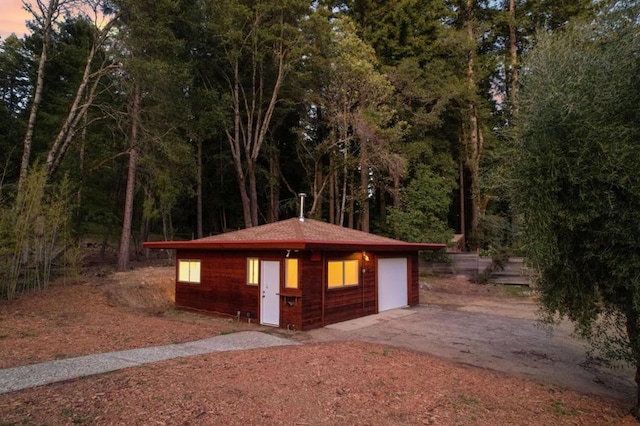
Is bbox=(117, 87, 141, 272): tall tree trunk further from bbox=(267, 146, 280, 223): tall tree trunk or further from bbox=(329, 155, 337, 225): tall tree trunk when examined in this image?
bbox=(329, 155, 337, 225): tall tree trunk

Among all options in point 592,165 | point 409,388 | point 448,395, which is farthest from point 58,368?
point 592,165

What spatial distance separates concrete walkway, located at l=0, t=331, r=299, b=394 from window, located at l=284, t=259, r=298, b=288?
5.50 feet

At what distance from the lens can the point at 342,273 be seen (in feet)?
36.0

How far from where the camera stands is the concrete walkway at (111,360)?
513 centimetres

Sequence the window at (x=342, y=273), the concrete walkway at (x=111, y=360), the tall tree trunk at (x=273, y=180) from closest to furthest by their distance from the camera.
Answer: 1. the concrete walkway at (x=111, y=360)
2. the window at (x=342, y=273)
3. the tall tree trunk at (x=273, y=180)

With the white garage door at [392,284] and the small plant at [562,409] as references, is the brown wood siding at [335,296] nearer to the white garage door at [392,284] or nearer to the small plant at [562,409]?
the white garage door at [392,284]

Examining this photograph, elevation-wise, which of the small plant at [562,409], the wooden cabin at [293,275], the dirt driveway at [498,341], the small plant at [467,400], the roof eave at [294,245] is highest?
the roof eave at [294,245]

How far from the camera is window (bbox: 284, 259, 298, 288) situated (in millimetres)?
9766

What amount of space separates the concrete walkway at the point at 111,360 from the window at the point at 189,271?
14.0 feet

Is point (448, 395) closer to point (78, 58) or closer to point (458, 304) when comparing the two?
point (458, 304)

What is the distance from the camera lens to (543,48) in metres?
5.27

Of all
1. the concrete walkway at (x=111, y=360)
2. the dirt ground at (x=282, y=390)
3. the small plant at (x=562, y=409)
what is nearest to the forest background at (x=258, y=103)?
the dirt ground at (x=282, y=390)

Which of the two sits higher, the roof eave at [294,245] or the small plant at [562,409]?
the roof eave at [294,245]

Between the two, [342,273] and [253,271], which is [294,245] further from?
[342,273]
